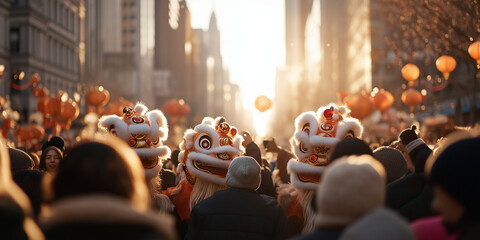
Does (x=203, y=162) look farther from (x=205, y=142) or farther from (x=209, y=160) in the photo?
(x=205, y=142)

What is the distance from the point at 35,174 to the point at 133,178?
3.86 m

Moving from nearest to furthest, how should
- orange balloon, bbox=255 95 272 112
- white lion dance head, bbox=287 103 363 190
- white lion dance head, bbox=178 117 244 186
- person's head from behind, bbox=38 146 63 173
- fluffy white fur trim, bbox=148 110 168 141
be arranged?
white lion dance head, bbox=287 103 363 190 → white lion dance head, bbox=178 117 244 186 → fluffy white fur trim, bbox=148 110 168 141 → person's head from behind, bbox=38 146 63 173 → orange balloon, bbox=255 95 272 112

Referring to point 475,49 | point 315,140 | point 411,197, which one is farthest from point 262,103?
point 411,197

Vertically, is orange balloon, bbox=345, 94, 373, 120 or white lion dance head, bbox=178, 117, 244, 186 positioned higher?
orange balloon, bbox=345, 94, 373, 120

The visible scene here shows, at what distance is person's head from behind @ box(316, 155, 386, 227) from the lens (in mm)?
2998

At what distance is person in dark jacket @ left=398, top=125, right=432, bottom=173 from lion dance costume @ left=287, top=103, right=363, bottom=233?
75 cm

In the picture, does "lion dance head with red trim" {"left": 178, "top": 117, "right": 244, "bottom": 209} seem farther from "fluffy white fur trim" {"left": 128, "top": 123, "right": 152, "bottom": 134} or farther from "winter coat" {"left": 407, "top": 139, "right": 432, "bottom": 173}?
"winter coat" {"left": 407, "top": 139, "right": 432, "bottom": 173}

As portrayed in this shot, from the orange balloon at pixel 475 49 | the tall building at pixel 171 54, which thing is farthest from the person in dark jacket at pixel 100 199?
the tall building at pixel 171 54

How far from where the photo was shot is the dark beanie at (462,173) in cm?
307

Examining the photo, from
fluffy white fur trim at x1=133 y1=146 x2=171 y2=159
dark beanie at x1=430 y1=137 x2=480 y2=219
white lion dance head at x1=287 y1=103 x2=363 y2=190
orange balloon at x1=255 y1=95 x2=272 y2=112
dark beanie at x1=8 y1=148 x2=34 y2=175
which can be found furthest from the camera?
orange balloon at x1=255 y1=95 x2=272 y2=112

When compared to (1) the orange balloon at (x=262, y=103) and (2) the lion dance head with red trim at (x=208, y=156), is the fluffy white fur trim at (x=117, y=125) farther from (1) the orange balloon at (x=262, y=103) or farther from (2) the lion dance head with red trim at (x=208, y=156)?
(1) the orange balloon at (x=262, y=103)

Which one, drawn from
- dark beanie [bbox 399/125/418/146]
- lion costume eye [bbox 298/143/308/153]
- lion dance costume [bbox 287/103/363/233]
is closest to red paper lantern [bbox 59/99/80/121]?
lion dance costume [bbox 287/103/363/233]

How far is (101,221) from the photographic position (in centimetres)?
271

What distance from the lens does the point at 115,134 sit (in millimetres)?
7523
